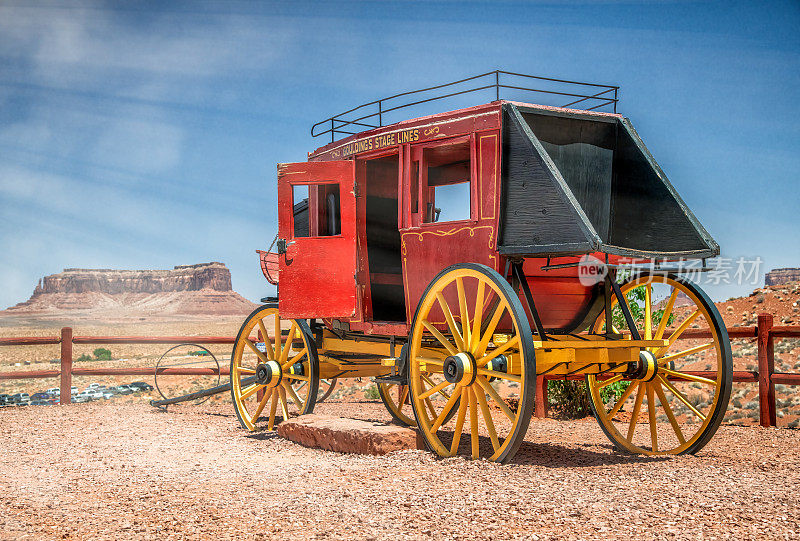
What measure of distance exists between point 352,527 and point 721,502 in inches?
88.8

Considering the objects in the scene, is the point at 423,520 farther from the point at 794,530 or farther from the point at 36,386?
the point at 36,386

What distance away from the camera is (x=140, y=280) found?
148m

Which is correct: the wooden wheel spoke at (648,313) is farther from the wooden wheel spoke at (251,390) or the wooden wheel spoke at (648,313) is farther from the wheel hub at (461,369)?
the wooden wheel spoke at (251,390)

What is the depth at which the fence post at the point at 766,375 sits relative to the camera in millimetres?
9039

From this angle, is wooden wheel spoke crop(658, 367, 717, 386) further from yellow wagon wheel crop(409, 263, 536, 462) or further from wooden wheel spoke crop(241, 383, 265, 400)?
wooden wheel spoke crop(241, 383, 265, 400)

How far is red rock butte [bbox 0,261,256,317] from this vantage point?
13950 cm

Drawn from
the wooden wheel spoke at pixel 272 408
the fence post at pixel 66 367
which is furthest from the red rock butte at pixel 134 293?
the wooden wheel spoke at pixel 272 408

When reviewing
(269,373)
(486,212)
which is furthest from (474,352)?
(269,373)

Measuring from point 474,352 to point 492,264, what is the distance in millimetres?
757

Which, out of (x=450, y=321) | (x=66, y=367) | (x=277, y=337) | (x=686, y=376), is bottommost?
(x=66, y=367)

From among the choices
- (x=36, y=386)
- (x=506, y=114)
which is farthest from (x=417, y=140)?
(x=36, y=386)

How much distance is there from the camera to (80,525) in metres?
4.35

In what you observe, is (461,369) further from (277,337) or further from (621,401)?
(277,337)

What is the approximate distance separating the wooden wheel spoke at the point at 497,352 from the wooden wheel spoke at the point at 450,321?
28 centimetres
